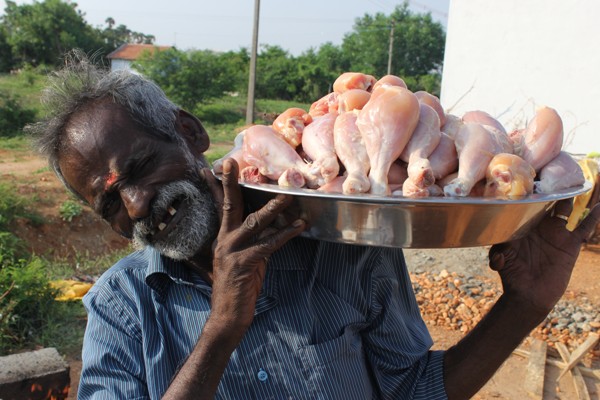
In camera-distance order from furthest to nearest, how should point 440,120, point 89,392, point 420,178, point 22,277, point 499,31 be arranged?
1. point 499,31
2. point 22,277
3. point 89,392
4. point 440,120
5. point 420,178

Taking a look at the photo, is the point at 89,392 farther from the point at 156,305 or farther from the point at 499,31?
the point at 499,31

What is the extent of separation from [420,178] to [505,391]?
14.7ft

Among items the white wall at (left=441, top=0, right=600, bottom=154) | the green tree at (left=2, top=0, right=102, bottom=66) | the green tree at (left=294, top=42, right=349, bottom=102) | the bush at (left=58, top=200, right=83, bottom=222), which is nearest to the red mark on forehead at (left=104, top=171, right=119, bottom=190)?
the white wall at (left=441, top=0, right=600, bottom=154)

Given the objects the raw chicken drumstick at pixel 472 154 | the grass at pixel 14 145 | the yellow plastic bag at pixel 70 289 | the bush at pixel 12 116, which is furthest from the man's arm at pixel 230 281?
the bush at pixel 12 116

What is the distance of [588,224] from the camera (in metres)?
1.72

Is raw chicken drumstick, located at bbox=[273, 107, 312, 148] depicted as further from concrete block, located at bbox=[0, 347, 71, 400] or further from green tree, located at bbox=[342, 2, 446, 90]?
green tree, located at bbox=[342, 2, 446, 90]

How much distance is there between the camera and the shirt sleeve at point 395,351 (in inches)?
71.5

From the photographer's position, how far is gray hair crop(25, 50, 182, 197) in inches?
67.8

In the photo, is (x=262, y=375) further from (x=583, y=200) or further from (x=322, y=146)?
(x=583, y=200)

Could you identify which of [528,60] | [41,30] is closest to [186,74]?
[528,60]

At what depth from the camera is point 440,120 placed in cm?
142

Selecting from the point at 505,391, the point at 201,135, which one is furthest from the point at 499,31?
the point at 201,135

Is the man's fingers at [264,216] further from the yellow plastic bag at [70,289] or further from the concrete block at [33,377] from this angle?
the yellow plastic bag at [70,289]

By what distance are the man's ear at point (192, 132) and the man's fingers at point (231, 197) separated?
56 cm
